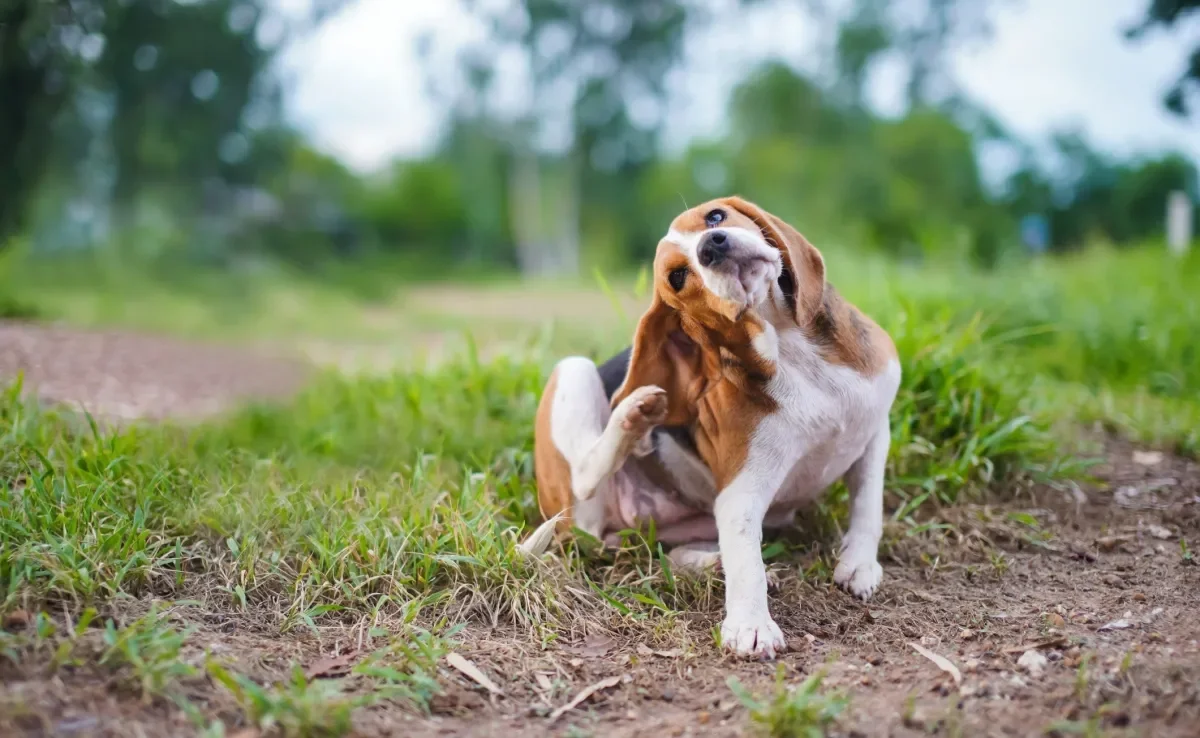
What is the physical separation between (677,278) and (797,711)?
1.10 metres

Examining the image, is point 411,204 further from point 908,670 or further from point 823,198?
point 908,670

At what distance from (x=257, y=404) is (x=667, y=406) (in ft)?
8.65

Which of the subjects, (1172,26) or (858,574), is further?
(1172,26)

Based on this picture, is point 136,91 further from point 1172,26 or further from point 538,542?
point 1172,26

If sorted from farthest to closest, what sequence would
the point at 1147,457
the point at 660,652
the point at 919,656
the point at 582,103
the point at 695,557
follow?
the point at 582,103, the point at 1147,457, the point at 695,557, the point at 660,652, the point at 919,656

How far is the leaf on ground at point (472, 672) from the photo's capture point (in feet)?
7.43

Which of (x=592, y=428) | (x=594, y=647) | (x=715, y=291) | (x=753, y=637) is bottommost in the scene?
(x=594, y=647)

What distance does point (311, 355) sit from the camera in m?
5.95

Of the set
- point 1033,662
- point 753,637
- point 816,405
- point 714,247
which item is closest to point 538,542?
point 753,637

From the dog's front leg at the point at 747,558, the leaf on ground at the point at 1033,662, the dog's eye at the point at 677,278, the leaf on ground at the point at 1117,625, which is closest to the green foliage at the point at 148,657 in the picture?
the dog's front leg at the point at 747,558

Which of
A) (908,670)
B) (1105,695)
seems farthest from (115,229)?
(1105,695)

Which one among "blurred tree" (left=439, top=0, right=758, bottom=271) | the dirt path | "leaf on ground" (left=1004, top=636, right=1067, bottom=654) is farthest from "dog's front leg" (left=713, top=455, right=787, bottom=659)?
"blurred tree" (left=439, top=0, right=758, bottom=271)

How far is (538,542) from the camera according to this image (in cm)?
288

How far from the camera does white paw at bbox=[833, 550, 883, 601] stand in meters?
2.76
